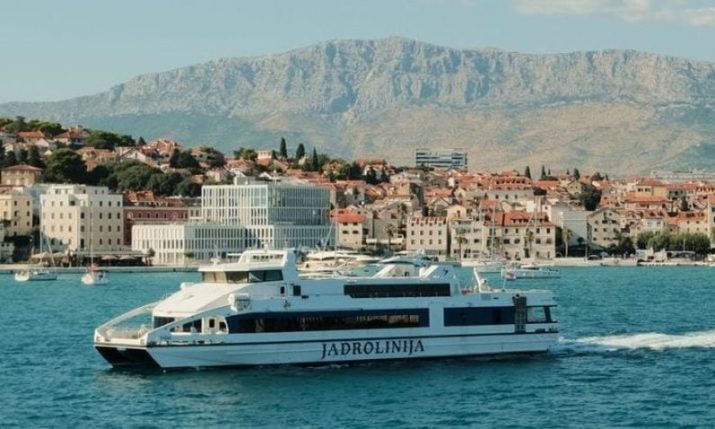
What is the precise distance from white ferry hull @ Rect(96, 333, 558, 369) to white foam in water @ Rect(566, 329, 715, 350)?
4.57 metres

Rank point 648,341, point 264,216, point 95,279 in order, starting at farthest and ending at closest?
point 264,216
point 95,279
point 648,341

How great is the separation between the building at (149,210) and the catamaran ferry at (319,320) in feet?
333

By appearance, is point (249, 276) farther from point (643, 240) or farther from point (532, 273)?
point (643, 240)

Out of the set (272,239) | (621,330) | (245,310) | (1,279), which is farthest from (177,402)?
(272,239)

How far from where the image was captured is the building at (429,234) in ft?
486

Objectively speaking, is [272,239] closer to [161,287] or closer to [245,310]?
[161,287]

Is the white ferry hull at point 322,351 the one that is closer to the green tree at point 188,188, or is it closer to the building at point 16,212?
the building at point 16,212

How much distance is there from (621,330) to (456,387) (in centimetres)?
1701

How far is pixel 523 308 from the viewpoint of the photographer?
4262 cm

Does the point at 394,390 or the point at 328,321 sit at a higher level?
the point at 328,321

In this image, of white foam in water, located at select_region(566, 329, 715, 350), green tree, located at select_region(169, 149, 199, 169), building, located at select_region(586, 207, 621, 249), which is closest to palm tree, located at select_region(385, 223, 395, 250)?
building, located at select_region(586, 207, 621, 249)

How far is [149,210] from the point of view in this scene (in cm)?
14438

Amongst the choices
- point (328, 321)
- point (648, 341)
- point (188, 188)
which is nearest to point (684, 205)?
point (188, 188)

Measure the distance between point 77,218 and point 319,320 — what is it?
9997cm
